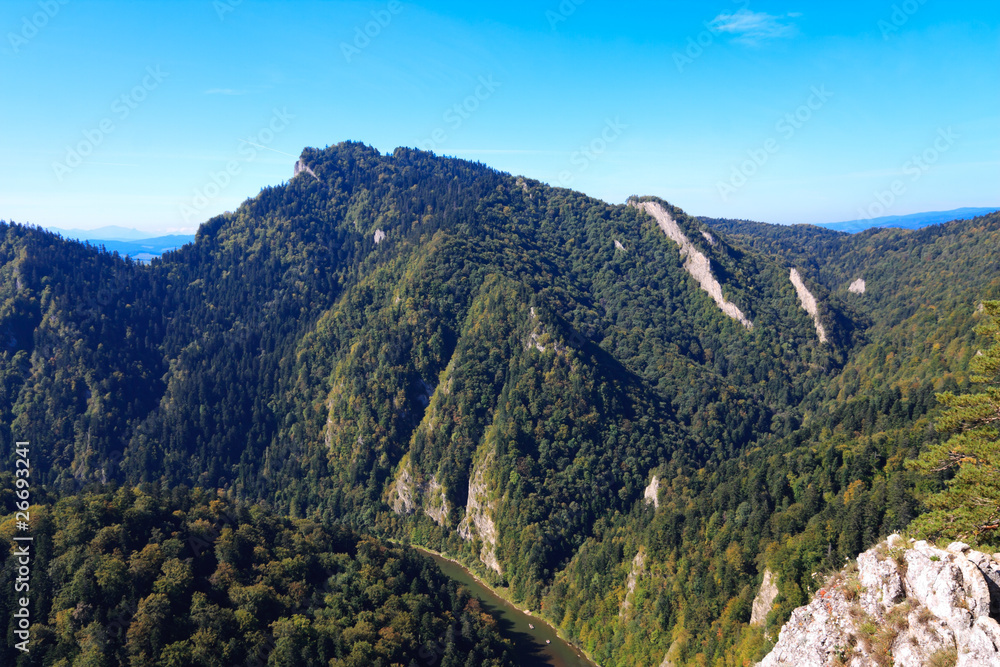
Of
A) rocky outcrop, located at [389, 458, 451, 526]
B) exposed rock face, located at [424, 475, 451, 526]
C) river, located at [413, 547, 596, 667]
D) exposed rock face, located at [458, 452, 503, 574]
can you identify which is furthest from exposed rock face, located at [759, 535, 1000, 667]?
rocky outcrop, located at [389, 458, 451, 526]

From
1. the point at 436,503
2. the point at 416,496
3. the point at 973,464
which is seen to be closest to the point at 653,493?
the point at 436,503

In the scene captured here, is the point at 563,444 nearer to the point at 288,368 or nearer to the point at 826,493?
the point at 826,493

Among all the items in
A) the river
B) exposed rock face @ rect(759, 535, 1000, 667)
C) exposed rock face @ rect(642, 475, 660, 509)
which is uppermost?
exposed rock face @ rect(759, 535, 1000, 667)

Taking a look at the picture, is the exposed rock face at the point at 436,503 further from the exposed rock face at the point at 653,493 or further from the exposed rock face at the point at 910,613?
the exposed rock face at the point at 910,613

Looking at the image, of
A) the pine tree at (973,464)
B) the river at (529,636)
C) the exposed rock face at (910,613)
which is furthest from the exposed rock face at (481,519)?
the pine tree at (973,464)

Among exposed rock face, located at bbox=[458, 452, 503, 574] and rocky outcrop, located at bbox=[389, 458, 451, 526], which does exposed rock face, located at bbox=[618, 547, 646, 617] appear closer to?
exposed rock face, located at bbox=[458, 452, 503, 574]

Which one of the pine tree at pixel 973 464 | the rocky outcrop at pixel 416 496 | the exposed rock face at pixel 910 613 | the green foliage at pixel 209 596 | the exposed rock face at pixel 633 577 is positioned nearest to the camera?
the exposed rock face at pixel 910 613

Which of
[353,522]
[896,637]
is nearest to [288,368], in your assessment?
[353,522]

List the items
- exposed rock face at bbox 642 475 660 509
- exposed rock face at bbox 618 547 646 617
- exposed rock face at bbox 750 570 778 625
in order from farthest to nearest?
1. exposed rock face at bbox 642 475 660 509
2. exposed rock face at bbox 618 547 646 617
3. exposed rock face at bbox 750 570 778 625
